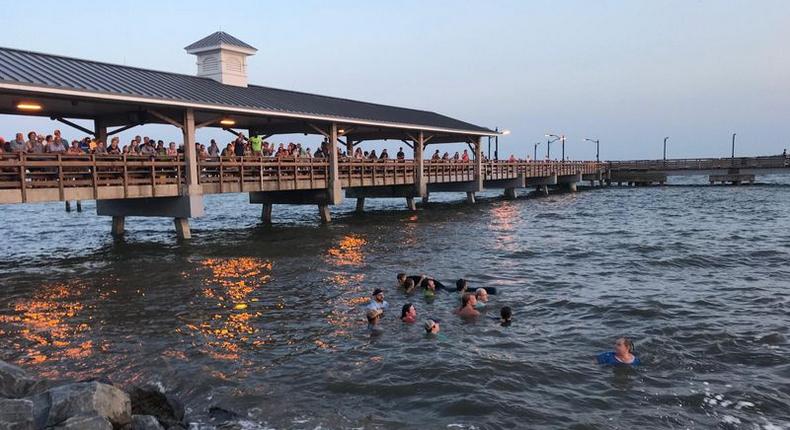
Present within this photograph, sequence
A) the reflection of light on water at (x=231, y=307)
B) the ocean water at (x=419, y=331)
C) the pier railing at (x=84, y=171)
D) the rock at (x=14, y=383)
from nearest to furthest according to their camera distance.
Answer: the rock at (x=14, y=383) < the ocean water at (x=419, y=331) < the reflection of light on water at (x=231, y=307) < the pier railing at (x=84, y=171)

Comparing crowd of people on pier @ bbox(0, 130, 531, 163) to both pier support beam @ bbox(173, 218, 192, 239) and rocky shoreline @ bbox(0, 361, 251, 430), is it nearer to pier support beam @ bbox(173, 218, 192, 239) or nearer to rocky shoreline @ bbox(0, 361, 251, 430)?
pier support beam @ bbox(173, 218, 192, 239)

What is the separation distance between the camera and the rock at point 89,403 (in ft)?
21.3

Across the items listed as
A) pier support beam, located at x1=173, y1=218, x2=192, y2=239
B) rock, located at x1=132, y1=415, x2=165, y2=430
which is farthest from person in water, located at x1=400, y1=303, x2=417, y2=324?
pier support beam, located at x1=173, y1=218, x2=192, y2=239

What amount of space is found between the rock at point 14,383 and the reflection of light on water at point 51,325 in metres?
1.94

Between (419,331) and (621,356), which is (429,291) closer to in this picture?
(419,331)

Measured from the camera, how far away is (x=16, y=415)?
6227 millimetres

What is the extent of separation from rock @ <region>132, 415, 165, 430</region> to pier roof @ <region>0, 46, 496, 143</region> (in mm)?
12953

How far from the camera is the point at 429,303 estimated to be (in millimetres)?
14289

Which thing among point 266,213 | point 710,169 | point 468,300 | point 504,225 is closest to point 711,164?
point 710,169

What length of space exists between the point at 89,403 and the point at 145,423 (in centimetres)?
66

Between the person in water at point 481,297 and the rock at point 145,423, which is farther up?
the rock at point 145,423

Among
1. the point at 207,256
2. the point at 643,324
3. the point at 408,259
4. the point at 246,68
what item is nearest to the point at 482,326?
the point at 643,324

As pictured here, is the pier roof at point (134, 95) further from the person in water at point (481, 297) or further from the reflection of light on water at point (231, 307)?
the person in water at point (481, 297)

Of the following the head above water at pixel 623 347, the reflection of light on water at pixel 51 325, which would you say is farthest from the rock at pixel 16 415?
the head above water at pixel 623 347
